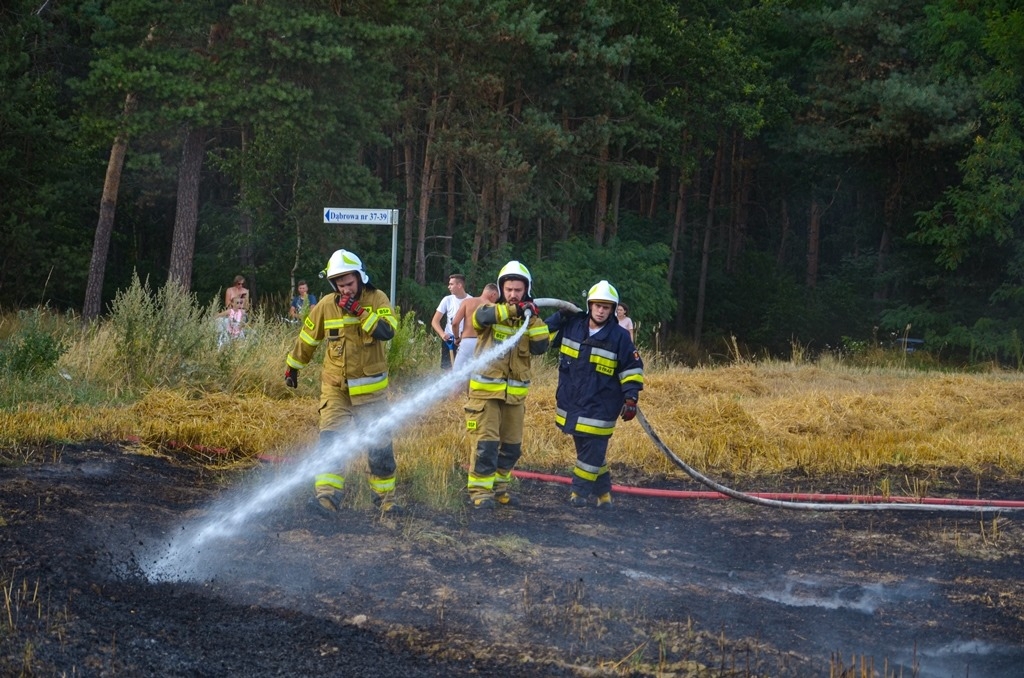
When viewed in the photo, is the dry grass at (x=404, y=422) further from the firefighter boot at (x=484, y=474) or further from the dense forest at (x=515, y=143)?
the dense forest at (x=515, y=143)

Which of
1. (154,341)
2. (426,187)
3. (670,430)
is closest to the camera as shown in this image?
(670,430)

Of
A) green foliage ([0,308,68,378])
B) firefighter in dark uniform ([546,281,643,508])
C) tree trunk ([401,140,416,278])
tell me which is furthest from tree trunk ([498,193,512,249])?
firefighter in dark uniform ([546,281,643,508])

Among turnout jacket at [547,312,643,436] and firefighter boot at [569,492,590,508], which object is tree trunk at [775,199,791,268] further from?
turnout jacket at [547,312,643,436]

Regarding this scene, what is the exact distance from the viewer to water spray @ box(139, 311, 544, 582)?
22.4 feet

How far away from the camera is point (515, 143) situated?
91.4ft

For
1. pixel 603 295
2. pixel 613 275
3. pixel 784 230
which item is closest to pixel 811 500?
pixel 603 295

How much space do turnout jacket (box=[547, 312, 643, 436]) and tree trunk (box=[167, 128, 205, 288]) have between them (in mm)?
14935

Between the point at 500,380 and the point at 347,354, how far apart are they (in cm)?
113

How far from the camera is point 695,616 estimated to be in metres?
6.25

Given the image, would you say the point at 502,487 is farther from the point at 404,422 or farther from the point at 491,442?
the point at 404,422

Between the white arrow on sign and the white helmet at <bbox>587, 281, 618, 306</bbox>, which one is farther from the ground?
the white arrow on sign

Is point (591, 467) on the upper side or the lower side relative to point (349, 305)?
lower

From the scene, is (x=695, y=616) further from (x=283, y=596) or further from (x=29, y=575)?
(x=29, y=575)

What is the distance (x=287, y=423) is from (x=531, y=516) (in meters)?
3.16
